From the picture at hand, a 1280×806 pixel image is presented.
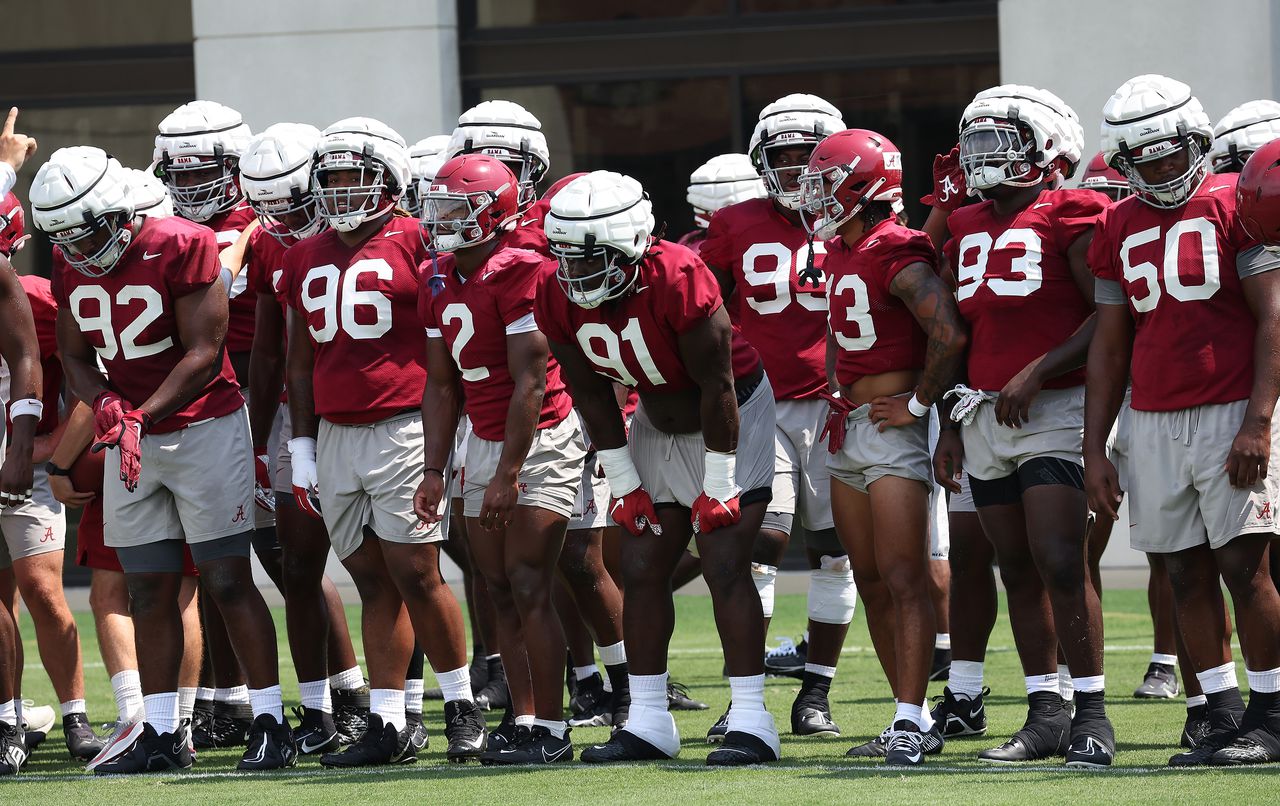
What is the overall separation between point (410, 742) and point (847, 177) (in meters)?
2.36

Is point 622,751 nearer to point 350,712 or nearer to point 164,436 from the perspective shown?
point 350,712

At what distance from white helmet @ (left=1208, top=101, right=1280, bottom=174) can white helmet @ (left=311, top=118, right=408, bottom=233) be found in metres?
3.09

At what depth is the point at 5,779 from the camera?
6.06m

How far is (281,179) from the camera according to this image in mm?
6488

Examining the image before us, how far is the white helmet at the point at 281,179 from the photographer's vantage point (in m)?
6.48

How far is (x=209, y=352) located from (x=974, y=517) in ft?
8.58

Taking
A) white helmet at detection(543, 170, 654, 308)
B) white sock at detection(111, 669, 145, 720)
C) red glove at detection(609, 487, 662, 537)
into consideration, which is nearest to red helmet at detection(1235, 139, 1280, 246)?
white helmet at detection(543, 170, 654, 308)

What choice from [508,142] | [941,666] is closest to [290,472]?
[508,142]

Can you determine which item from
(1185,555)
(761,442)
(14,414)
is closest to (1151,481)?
(1185,555)

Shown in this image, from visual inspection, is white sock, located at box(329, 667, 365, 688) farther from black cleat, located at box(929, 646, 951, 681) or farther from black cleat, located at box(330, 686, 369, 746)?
black cleat, located at box(929, 646, 951, 681)

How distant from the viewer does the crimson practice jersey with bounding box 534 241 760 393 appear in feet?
18.1

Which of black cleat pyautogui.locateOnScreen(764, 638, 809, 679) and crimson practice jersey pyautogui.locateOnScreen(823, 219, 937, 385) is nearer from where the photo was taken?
crimson practice jersey pyautogui.locateOnScreen(823, 219, 937, 385)

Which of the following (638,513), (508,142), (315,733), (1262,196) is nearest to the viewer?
(1262,196)

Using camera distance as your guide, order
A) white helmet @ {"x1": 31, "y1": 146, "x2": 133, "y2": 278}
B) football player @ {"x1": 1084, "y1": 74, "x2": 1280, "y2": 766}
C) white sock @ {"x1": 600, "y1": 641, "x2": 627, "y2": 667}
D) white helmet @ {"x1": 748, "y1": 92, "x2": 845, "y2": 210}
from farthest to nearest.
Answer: white sock @ {"x1": 600, "y1": 641, "x2": 627, "y2": 667} → white helmet @ {"x1": 748, "y1": 92, "x2": 845, "y2": 210} → white helmet @ {"x1": 31, "y1": 146, "x2": 133, "y2": 278} → football player @ {"x1": 1084, "y1": 74, "x2": 1280, "y2": 766}
